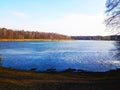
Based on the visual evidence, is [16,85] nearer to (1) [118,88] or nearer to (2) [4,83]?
(2) [4,83]

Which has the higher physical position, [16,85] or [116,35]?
[116,35]

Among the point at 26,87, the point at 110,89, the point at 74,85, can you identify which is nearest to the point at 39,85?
the point at 26,87

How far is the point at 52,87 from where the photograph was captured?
786 inches

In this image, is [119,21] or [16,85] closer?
[16,85]

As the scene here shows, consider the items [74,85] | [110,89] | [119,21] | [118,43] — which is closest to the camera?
[110,89]

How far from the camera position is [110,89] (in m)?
19.6

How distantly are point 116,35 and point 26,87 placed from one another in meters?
8.70

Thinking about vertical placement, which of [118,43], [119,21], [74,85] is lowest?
[74,85]

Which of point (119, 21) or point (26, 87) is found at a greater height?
point (119, 21)

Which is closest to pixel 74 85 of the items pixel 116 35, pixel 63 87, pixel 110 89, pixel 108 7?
pixel 63 87

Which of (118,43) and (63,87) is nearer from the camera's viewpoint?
(63,87)

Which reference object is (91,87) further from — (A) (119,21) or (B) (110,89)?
(A) (119,21)

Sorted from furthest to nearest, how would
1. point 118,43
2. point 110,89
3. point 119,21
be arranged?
point 118,43 < point 119,21 < point 110,89

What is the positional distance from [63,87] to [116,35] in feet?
22.7
